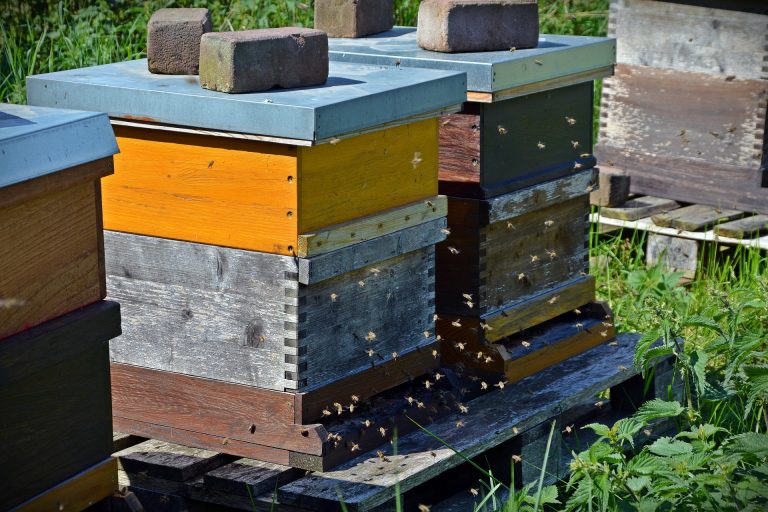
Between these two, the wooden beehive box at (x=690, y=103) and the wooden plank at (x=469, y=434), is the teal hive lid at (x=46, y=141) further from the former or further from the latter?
the wooden beehive box at (x=690, y=103)

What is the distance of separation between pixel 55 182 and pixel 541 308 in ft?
5.32

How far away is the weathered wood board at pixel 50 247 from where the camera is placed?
2090mm

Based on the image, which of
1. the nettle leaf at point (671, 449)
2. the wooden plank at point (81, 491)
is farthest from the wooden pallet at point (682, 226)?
the wooden plank at point (81, 491)

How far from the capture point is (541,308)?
337 centimetres

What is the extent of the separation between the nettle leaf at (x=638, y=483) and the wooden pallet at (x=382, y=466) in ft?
1.24

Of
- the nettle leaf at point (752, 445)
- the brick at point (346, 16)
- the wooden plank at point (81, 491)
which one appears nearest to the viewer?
the wooden plank at point (81, 491)

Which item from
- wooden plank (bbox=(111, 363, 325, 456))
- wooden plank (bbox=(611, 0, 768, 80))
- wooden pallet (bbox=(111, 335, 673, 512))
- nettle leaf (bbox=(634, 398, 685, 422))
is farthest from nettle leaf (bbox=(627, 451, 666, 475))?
wooden plank (bbox=(611, 0, 768, 80))

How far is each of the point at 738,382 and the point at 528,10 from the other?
1135mm

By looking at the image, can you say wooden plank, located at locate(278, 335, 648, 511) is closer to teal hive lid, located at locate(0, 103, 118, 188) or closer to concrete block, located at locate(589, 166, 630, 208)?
teal hive lid, located at locate(0, 103, 118, 188)

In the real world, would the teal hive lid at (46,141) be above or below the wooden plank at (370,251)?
above

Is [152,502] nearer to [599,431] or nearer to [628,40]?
[599,431]

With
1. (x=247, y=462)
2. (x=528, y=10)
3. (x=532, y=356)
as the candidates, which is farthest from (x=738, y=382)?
(x=247, y=462)

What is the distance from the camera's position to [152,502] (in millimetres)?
2660

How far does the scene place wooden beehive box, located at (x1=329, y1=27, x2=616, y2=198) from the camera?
3.02 meters
